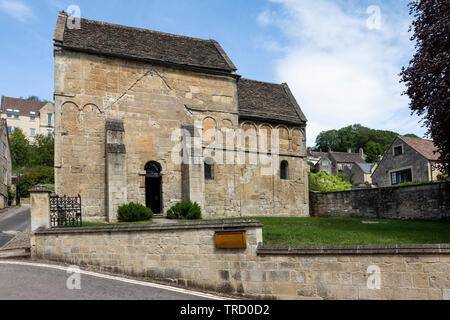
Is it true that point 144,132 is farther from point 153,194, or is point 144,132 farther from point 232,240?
point 232,240

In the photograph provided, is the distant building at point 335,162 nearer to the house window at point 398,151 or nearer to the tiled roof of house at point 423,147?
the house window at point 398,151

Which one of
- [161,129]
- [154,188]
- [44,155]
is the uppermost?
[44,155]

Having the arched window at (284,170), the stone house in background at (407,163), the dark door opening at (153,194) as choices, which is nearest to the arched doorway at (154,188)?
the dark door opening at (153,194)

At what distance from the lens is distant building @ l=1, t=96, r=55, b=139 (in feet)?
303

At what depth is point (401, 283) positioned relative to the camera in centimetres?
943

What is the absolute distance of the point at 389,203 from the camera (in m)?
25.7

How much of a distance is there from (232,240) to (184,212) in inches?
448

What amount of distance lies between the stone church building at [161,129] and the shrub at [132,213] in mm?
433

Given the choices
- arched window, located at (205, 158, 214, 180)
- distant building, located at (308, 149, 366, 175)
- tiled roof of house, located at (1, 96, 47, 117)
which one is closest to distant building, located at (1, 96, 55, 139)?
tiled roof of house, located at (1, 96, 47, 117)

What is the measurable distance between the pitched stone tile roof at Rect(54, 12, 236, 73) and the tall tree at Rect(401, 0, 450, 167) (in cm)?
1230

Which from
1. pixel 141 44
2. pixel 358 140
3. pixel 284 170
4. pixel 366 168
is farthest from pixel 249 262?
pixel 358 140

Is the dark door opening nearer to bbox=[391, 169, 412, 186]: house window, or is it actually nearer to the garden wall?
the garden wall
